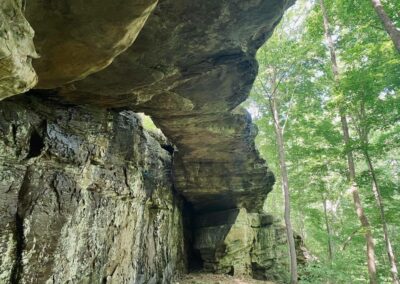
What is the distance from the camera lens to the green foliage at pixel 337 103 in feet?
29.3

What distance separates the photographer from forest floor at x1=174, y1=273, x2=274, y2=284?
1048cm

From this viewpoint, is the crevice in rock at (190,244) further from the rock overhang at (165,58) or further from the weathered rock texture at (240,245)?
the rock overhang at (165,58)

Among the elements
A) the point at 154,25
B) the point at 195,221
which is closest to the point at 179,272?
the point at 195,221

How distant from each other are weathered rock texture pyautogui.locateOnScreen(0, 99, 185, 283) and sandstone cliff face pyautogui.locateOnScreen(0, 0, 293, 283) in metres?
0.02

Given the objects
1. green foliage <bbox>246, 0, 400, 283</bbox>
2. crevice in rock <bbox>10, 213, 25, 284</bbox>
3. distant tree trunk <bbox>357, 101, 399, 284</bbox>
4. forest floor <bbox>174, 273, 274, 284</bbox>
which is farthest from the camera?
forest floor <bbox>174, 273, 274, 284</bbox>

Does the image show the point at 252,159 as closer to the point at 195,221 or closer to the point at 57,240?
the point at 195,221

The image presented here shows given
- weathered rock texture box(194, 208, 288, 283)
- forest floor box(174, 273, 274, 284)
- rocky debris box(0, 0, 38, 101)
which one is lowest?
forest floor box(174, 273, 274, 284)

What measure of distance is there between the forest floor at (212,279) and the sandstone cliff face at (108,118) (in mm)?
1137

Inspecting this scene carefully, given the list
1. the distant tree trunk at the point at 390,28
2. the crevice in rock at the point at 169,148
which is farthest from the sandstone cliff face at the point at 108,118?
the distant tree trunk at the point at 390,28

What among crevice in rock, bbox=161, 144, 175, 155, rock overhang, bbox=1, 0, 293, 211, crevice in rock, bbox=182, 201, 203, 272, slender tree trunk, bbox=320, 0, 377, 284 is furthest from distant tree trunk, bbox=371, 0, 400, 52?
crevice in rock, bbox=182, 201, 203, 272

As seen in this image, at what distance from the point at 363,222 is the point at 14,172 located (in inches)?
397

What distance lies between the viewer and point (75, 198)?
6051 millimetres

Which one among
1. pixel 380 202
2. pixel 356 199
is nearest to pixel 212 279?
pixel 356 199

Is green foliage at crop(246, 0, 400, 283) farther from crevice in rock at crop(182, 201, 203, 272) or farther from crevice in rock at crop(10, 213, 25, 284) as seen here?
crevice in rock at crop(10, 213, 25, 284)
